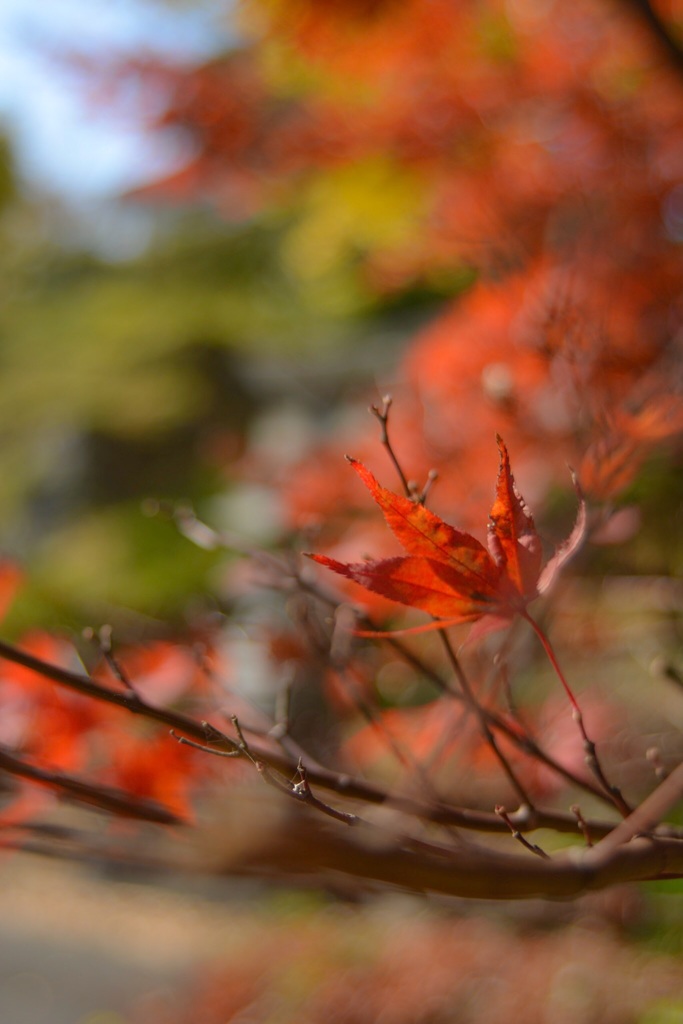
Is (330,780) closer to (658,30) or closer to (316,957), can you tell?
(658,30)

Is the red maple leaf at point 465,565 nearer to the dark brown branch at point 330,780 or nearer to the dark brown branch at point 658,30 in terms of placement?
the dark brown branch at point 330,780

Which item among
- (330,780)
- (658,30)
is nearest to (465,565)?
(330,780)

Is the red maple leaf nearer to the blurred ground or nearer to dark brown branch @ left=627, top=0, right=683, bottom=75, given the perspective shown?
the blurred ground

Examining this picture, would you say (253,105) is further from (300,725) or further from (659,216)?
(300,725)

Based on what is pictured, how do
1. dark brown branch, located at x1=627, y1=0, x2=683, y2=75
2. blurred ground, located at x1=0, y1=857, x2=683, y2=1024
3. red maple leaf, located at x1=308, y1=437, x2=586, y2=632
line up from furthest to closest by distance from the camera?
blurred ground, located at x1=0, y1=857, x2=683, y2=1024, dark brown branch, located at x1=627, y1=0, x2=683, y2=75, red maple leaf, located at x1=308, y1=437, x2=586, y2=632

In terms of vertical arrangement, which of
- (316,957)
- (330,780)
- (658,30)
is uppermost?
(658,30)

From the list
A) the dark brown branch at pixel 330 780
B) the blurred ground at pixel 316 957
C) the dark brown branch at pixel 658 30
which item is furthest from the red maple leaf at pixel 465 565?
the dark brown branch at pixel 658 30

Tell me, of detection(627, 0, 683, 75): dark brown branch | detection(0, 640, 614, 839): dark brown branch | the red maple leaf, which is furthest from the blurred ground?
detection(627, 0, 683, 75): dark brown branch

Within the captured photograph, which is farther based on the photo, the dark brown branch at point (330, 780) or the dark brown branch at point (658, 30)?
the dark brown branch at point (658, 30)
